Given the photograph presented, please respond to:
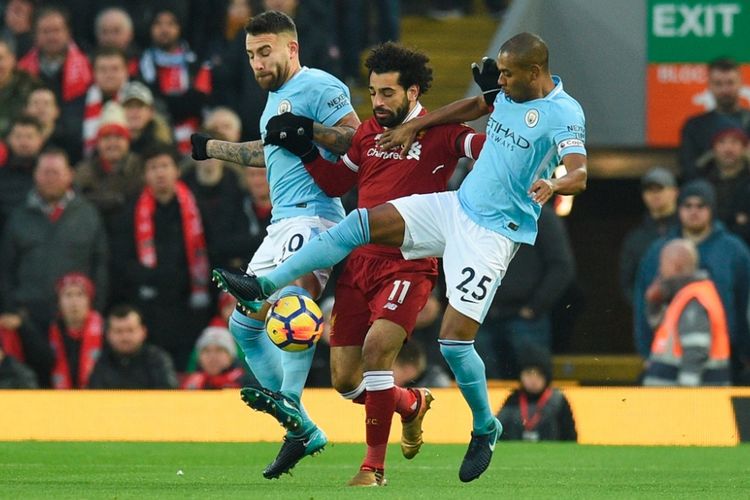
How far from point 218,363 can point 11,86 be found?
351 cm

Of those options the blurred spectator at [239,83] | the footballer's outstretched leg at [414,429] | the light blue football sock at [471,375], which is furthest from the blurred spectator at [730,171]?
the light blue football sock at [471,375]

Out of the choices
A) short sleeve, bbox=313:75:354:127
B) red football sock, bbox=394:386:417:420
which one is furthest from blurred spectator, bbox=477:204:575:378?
short sleeve, bbox=313:75:354:127

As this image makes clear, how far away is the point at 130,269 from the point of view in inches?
629

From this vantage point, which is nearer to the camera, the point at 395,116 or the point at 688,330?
the point at 395,116

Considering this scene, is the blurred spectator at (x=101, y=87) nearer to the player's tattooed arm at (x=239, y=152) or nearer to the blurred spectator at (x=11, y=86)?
the blurred spectator at (x=11, y=86)

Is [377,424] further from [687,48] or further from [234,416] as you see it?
[687,48]

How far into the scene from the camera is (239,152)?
11.1m

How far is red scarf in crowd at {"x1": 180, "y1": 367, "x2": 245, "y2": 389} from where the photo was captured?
15.3 metres

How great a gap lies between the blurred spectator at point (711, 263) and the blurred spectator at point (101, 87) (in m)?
4.84

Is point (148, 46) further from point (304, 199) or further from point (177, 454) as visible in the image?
point (304, 199)

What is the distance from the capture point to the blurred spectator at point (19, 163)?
53.5 feet

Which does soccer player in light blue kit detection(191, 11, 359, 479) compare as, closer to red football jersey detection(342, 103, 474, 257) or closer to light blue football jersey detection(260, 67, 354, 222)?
light blue football jersey detection(260, 67, 354, 222)

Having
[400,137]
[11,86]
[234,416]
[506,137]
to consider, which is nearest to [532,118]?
[506,137]

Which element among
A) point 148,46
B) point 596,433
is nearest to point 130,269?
point 148,46
